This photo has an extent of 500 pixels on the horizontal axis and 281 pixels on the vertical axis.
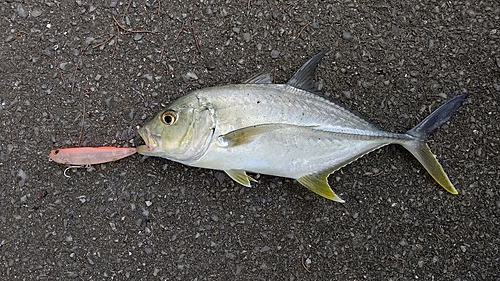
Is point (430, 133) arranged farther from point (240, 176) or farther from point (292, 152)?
point (240, 176)

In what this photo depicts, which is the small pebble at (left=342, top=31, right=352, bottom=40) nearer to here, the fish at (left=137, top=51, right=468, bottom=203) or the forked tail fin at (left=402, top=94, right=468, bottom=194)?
the fish at (left=137, top=51, right=468, bottom=203)

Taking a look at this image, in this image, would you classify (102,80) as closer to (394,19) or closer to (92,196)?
(92,196)

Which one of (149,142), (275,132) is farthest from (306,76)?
(149,142)

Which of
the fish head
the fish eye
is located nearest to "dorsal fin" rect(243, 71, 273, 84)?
the fish head

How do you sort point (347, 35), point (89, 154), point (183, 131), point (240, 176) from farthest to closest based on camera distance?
1. point (347, 35)
2. point (89, 154)
3. point (240, 176)
4. point (183, 131)

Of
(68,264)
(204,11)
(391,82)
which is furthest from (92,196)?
(391,82)
